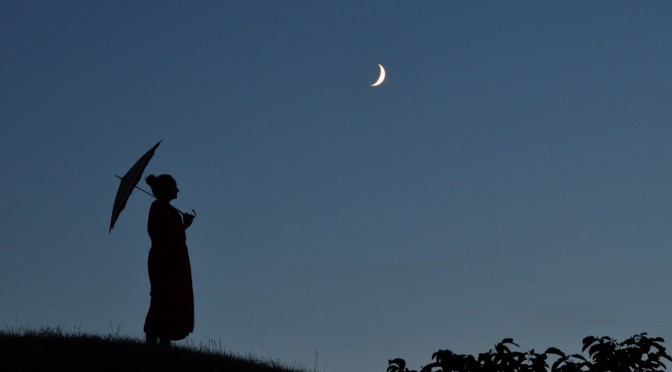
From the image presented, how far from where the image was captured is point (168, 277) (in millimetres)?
11883

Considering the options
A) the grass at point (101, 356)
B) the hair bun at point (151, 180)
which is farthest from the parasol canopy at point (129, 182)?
the grass at point (101, 356)

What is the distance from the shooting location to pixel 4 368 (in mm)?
10211

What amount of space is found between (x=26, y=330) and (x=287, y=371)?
12.1 feet

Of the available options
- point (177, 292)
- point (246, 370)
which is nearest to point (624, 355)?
point (246, 370)

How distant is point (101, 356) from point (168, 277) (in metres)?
1.44

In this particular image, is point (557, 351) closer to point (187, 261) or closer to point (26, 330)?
point (187, 261)

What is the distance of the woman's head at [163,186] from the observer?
39.4 feet

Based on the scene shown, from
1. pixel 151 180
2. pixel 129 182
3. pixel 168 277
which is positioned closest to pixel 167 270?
pixel 168 277

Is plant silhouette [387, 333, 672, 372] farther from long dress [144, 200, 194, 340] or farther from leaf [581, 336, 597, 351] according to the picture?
long dress [144, 200, 194, 340]

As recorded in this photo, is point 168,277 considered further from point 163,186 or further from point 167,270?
point 163,186

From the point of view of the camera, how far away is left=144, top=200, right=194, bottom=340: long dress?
1177cm

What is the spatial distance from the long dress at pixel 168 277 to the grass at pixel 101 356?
309 millimetres

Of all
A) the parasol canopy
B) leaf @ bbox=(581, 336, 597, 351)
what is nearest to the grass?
the parasol canopy

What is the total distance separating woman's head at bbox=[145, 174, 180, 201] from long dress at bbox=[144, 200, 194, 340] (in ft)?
0.33
